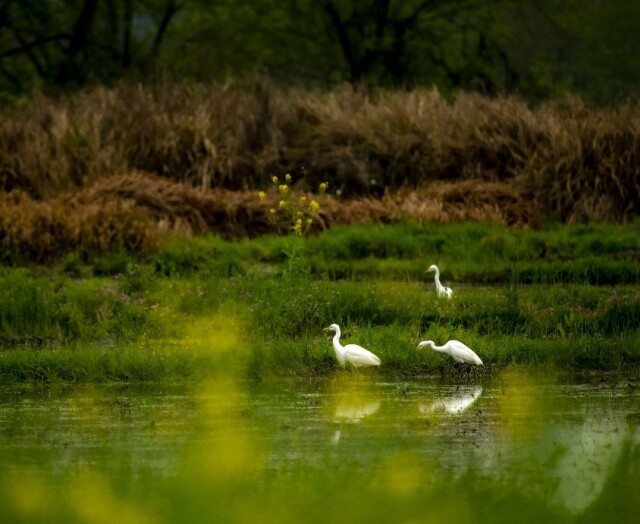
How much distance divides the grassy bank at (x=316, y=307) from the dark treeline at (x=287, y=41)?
18864 millimetres

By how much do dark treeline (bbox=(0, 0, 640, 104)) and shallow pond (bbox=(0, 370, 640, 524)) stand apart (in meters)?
27.0

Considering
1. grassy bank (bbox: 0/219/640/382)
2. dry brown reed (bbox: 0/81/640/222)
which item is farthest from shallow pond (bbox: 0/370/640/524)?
dry brown reed (bbox: 0/81/640/222)

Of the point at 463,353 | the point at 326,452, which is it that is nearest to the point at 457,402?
the point at 463,353

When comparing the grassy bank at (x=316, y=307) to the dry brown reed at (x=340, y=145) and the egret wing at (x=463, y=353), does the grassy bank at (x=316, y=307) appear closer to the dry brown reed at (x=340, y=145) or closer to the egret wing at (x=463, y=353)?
the egret wing at (x=463, y=353)

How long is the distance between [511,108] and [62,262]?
9404 millimetres

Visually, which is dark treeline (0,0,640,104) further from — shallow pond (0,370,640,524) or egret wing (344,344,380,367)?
shallow pond (0,370,640,524)

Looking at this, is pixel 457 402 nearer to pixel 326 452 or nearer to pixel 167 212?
pixel 326 452

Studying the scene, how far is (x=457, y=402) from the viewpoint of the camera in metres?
11.4

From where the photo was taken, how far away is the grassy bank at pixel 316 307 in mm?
12906

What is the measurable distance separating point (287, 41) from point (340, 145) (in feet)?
58.0

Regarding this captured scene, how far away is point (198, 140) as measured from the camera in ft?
79.1

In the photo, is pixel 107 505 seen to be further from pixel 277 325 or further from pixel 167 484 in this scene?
pixel 277 325

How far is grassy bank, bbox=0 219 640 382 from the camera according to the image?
12906 mm

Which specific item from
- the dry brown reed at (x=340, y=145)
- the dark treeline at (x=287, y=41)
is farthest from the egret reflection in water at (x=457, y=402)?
the dark treeline at (x=287, y=41)
